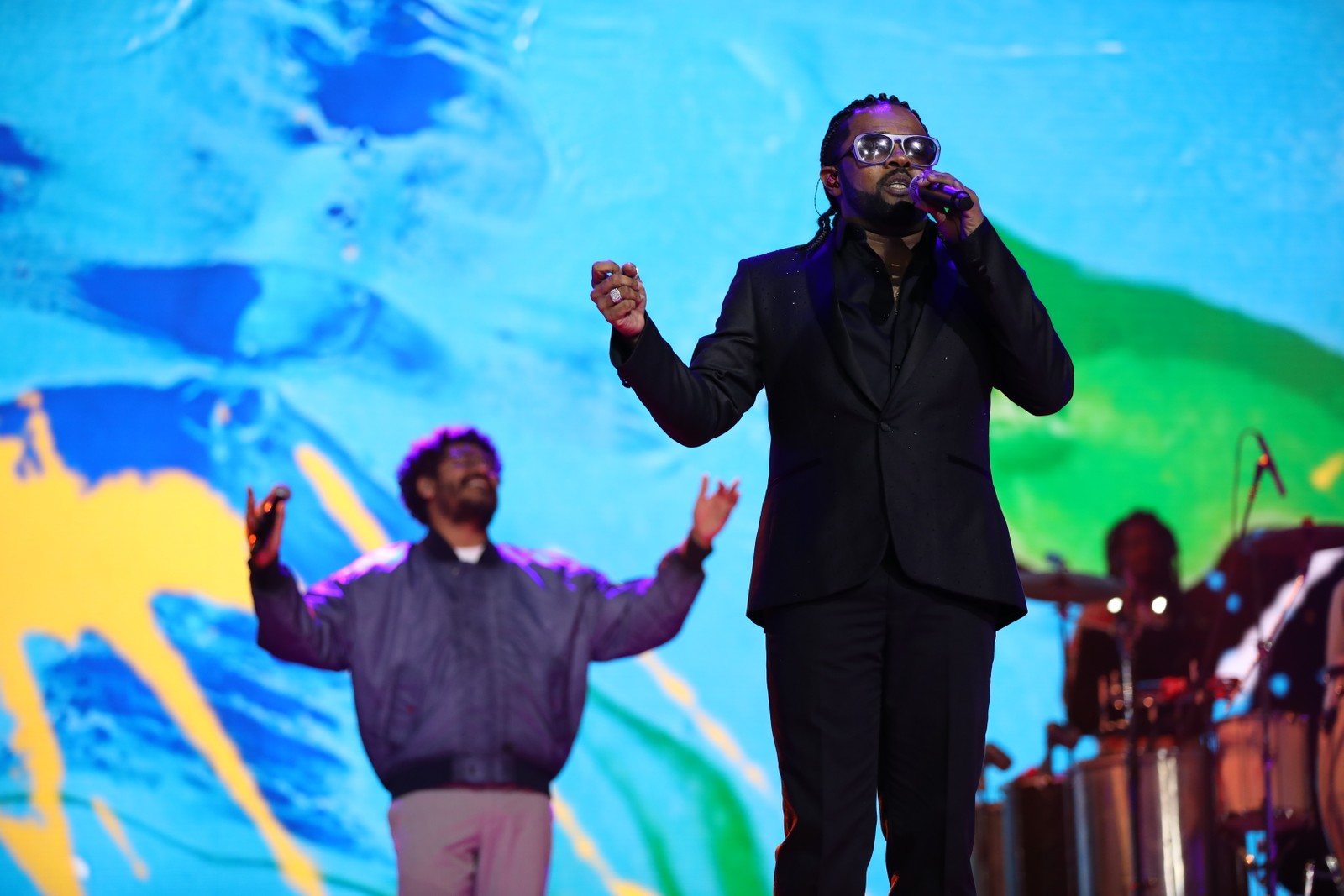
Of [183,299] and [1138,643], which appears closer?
[1138,643]

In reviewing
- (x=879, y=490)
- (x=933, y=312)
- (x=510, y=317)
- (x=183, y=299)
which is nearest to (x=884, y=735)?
(x=879, y=490)

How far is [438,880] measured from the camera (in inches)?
150

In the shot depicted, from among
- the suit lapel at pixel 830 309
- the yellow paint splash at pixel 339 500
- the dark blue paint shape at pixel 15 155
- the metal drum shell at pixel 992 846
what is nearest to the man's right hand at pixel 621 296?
the suit lapel at pixel 830 309

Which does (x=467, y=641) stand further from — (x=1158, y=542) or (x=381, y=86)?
(x=1158, y=542)

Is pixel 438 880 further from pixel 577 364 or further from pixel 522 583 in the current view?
pixel 577 364

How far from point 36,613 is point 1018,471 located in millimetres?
3334

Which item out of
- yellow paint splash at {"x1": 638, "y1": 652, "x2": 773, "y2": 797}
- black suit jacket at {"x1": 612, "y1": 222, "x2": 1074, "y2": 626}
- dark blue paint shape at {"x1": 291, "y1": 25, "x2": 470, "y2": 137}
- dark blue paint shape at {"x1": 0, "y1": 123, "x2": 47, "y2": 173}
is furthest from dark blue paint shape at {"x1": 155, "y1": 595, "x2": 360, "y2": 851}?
black suit jacket at {"x1": 612, "y1": 222, "x2": 1074, "y2": 626}

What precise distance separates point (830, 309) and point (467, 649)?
2.35 m

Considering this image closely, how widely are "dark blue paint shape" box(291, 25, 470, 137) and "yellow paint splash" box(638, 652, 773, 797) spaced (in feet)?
6.74

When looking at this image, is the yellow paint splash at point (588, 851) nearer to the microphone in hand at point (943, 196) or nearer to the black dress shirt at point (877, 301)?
the black dress shirt at point (877, 301)

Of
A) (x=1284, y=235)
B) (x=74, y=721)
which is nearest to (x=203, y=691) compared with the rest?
(x=74, y=721)

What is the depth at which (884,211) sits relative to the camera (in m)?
2.11

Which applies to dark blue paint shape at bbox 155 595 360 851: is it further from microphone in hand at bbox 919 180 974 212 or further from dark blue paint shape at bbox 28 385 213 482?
microphone in hand at bbox 919 180 974 212

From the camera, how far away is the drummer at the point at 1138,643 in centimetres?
443
